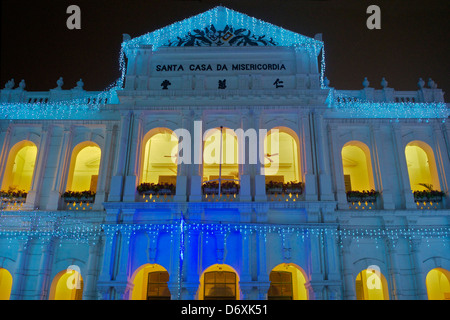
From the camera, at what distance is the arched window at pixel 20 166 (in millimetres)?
25109

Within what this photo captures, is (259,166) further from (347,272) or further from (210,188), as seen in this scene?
(347,272)

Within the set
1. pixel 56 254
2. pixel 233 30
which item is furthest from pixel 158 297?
pixel 233 30

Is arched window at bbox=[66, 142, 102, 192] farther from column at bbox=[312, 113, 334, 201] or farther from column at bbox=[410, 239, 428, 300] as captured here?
column at bbox=[410, 239, 428, 300]

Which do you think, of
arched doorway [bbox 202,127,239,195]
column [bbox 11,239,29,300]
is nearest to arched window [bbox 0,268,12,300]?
column [bbox 11,239,29,300]

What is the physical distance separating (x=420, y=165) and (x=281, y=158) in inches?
336

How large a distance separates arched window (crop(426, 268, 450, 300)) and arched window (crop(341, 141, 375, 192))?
591 centimetres

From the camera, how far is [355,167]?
27.0m

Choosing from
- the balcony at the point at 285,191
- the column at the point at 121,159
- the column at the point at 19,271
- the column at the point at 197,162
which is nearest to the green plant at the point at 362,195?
the balcony at the point at 285,191

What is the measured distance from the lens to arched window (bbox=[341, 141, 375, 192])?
25.6 meters

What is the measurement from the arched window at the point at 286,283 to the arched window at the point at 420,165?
8.87 meters

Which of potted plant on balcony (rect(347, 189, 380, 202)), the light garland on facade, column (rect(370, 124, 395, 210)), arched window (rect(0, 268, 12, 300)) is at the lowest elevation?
arched window (rect(0, 268, 12, 300))

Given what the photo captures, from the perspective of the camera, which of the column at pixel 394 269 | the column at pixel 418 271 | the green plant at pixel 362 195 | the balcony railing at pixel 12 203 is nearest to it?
the column at pixel 418 271

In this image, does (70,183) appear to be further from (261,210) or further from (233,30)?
(233,30)

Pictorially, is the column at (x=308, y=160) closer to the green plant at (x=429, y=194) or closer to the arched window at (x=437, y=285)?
the green plant at (x=429, y=194)
